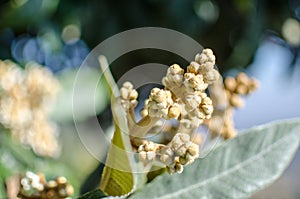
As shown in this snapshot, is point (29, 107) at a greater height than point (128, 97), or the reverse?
point (128, 97)

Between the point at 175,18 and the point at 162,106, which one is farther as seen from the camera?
the point at 175,18

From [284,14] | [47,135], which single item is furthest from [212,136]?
[284,14]

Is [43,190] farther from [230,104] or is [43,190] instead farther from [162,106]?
[230,104]

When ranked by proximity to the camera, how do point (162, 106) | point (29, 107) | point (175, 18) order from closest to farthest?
point (162, 106), point (29, 107), point (175, 18)

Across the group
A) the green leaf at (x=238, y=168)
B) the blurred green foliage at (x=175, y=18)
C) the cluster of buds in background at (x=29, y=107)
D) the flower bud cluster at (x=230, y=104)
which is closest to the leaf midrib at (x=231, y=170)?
the green leaf at (x=238, y=168)

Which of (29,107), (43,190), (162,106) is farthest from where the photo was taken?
(29,107)

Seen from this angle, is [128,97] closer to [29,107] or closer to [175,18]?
[29,107]

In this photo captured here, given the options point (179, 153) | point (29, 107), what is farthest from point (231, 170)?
point (29, 107)

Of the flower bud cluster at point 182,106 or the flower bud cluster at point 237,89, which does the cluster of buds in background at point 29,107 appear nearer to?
the flower bud cluster at point 237,89
